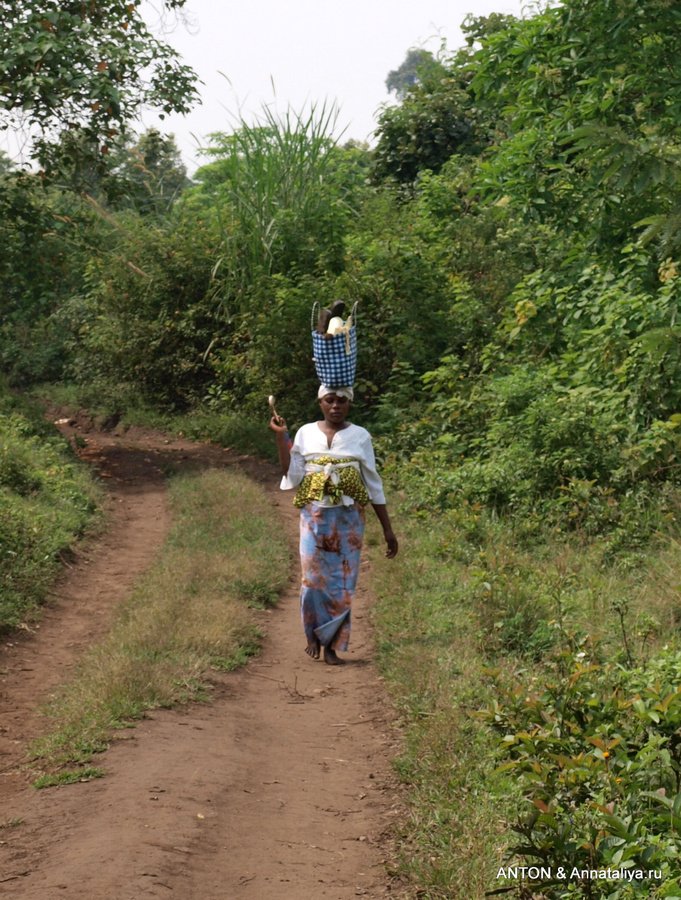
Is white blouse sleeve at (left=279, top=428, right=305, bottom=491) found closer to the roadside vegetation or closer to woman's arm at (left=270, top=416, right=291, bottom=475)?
woman's arm at (left=270, top=416, right=291, bottom=475)

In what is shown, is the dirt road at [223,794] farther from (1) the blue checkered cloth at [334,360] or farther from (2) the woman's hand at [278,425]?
(1) the blue checkered cloth at [334,360]

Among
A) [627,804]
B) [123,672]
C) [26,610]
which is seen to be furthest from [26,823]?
[26,610]

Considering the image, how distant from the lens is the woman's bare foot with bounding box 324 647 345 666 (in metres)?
6.49

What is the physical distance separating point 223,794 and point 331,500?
233cm

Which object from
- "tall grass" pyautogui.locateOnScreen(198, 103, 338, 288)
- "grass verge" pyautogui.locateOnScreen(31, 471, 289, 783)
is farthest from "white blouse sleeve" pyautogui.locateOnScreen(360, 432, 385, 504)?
"tall grass" pyautogui.locateOnScreen(198, 103, 338, 288)

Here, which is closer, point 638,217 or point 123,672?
point 123,672

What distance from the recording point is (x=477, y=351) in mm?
13789

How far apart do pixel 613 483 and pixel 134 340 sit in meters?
11.5

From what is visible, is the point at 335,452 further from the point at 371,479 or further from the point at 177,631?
the point at 177,631

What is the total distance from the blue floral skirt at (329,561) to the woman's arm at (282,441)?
30cm

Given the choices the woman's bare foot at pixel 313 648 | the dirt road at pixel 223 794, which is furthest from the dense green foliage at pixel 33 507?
the woman's bare foot at pixel 313 648

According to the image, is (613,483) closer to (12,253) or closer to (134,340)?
(12,253)

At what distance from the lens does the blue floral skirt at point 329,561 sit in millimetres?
6375

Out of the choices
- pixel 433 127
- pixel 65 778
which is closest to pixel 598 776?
pixel 65 778
